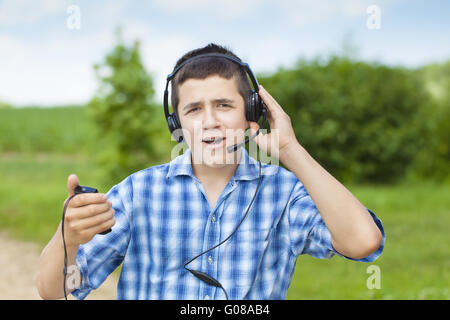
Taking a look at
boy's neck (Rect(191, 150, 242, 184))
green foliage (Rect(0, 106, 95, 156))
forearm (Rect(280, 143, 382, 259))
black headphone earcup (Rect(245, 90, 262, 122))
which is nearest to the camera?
forearm (Rect(280, 143, 382, 259))

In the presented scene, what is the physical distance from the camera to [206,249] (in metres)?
1.86

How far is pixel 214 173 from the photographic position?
197 centimetres

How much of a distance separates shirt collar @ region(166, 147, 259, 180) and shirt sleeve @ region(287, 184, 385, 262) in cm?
21

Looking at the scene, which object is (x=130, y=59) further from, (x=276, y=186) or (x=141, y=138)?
(x=276, y=186)

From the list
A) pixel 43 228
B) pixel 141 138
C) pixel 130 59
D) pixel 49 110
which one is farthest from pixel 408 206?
pixel 49 110

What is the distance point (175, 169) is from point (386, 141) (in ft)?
36.3

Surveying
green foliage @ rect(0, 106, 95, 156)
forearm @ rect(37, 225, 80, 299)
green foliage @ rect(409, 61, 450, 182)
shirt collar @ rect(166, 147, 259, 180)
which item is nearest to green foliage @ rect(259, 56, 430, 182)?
green foliage @ rect(409, 61, 450, 182)

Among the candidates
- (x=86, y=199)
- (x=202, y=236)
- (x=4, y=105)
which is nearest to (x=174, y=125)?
(x=202, y=236)

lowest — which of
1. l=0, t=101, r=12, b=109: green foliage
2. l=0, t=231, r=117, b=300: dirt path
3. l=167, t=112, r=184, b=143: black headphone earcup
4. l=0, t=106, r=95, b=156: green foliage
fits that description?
l=0, t=231, r=117, b=300: dirt path

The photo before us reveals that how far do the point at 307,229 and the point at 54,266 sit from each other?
100 cm

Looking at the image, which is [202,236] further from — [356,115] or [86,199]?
[356,115]

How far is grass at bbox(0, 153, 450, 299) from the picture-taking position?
519 centimetres

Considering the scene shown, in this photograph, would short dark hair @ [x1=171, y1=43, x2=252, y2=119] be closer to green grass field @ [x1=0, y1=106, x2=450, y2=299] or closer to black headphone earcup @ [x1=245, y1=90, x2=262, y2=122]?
black headphone earcup @ [x1=245, y1=90, x2=262, y2=122]

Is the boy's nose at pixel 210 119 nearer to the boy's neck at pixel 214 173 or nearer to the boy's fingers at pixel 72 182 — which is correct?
the boy's neck at pixel 214 173
